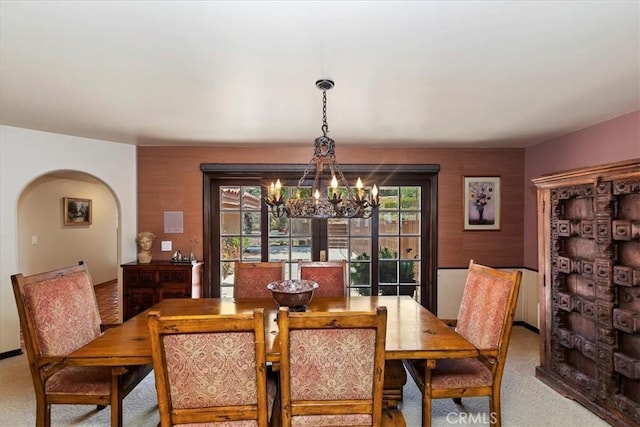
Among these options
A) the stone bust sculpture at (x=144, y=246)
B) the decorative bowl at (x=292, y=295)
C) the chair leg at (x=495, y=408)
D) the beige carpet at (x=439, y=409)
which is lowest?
the beige carpet at (x=439, y=409)

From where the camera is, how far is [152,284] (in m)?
3.96

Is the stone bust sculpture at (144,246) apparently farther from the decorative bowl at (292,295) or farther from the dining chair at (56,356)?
the decorative bowl at (292,295)

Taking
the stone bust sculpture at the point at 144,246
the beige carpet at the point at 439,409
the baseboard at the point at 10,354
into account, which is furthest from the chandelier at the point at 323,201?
the baseboard at the point at 10,354

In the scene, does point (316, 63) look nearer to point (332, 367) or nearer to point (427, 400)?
point (332, 367)

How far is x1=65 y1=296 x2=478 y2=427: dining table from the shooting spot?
1852 millimetres

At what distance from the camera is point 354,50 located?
5.93 ft

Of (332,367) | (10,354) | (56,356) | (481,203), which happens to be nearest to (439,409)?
(332,367)

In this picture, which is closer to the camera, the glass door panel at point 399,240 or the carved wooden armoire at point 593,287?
the carved wooden armoire at point 593,287

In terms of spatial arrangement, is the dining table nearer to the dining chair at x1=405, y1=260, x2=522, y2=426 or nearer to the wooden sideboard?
the dining chair at x1=405, y1=260, x2=522, y2=426

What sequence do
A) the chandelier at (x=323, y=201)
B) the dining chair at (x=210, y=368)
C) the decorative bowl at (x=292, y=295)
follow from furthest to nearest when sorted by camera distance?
the decorative bowl at (x=292, y=295), the chandelier at (x=323, y=201), the dining chair at (x=210, y=368)

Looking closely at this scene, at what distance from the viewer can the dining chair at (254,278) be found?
126 inches

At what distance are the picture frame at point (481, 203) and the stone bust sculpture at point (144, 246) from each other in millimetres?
3917

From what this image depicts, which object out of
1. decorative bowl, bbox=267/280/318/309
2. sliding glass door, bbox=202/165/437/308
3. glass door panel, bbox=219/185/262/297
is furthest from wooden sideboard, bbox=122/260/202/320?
decorative bowl, bbox=267/280/318/309

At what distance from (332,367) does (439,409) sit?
152cm
